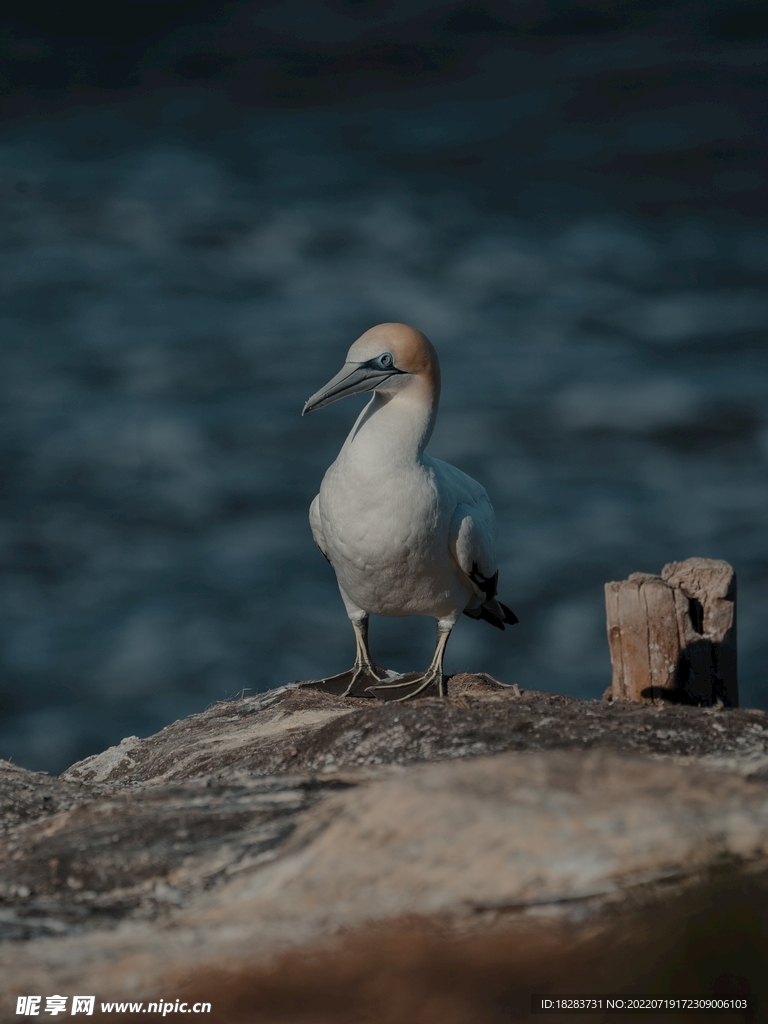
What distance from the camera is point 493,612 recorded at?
9.61 metres

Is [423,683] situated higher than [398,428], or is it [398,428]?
[398,428]

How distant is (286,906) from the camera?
3639 mm

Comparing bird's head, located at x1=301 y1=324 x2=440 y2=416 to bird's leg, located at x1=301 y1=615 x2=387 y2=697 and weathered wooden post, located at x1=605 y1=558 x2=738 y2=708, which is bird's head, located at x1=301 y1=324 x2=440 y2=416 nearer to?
bird's leg, located at x1=301 y1=615 x2=387 y2=697

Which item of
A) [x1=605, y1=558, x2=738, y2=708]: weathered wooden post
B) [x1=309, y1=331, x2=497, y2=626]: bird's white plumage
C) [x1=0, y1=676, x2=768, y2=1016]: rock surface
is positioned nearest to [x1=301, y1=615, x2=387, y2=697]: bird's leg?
[x1=309, y1=331, x2=497, y2=626]: bird's white plumage

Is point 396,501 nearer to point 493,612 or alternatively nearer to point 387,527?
point 387,527

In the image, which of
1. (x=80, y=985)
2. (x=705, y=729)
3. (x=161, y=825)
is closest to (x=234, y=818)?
(x=161, y=825)

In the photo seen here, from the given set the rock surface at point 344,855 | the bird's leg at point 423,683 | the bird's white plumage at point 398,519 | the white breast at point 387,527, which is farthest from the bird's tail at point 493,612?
the rock surface at point 344,855

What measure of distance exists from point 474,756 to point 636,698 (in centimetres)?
298

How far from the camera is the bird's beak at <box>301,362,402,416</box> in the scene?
756 cm

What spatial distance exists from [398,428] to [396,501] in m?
0.52

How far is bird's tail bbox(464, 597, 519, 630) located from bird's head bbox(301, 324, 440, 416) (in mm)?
2351

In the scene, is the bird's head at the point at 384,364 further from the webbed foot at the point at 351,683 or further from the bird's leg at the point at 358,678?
Result: the webbed foot at the point at 351,683

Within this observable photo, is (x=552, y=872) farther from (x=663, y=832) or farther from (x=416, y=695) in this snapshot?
(x=416, y=695)

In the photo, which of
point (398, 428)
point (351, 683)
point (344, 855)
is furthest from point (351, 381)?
point (344, 855)
